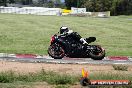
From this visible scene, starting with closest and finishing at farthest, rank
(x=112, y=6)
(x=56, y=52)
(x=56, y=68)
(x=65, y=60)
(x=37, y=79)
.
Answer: (x=37, y=79), (x=56, y=68), (x=65, y=60), (x=56, y=52), (x=112, y=6)

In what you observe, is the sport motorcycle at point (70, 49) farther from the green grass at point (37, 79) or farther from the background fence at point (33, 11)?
the background fence at point (33, 11)

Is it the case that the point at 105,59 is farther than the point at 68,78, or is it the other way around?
the point at 105,59

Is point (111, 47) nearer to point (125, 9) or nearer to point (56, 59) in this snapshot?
point (56, 59)

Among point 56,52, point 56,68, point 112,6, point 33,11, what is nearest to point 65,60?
point 56,52

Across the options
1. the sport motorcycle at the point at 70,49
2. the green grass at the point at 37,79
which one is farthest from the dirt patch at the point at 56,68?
the sport motorcycle at the point at 70,49

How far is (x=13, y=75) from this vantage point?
11203 mm

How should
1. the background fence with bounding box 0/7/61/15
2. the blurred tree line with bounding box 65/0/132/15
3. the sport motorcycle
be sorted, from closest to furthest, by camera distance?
1. the sport motorcycle
2. the background fence with bounding box 0/7/61/15
3. the blurred tree line with bounding box 65/0/132/15

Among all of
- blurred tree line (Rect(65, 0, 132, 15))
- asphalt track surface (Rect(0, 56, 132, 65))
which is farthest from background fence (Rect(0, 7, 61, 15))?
asphalt track surface (Rect(0, 56, 132, 65))

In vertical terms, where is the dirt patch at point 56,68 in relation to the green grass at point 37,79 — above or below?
below

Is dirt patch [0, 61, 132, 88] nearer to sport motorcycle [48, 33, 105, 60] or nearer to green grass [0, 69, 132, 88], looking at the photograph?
green grass [0, 69, 132, 88]

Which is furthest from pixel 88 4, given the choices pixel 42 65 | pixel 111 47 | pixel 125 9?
pixel 42 65

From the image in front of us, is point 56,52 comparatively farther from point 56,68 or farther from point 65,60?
point 56,68

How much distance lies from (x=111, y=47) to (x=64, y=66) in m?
6.99

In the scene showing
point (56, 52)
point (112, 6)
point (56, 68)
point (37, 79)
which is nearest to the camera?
point (37, 79)
